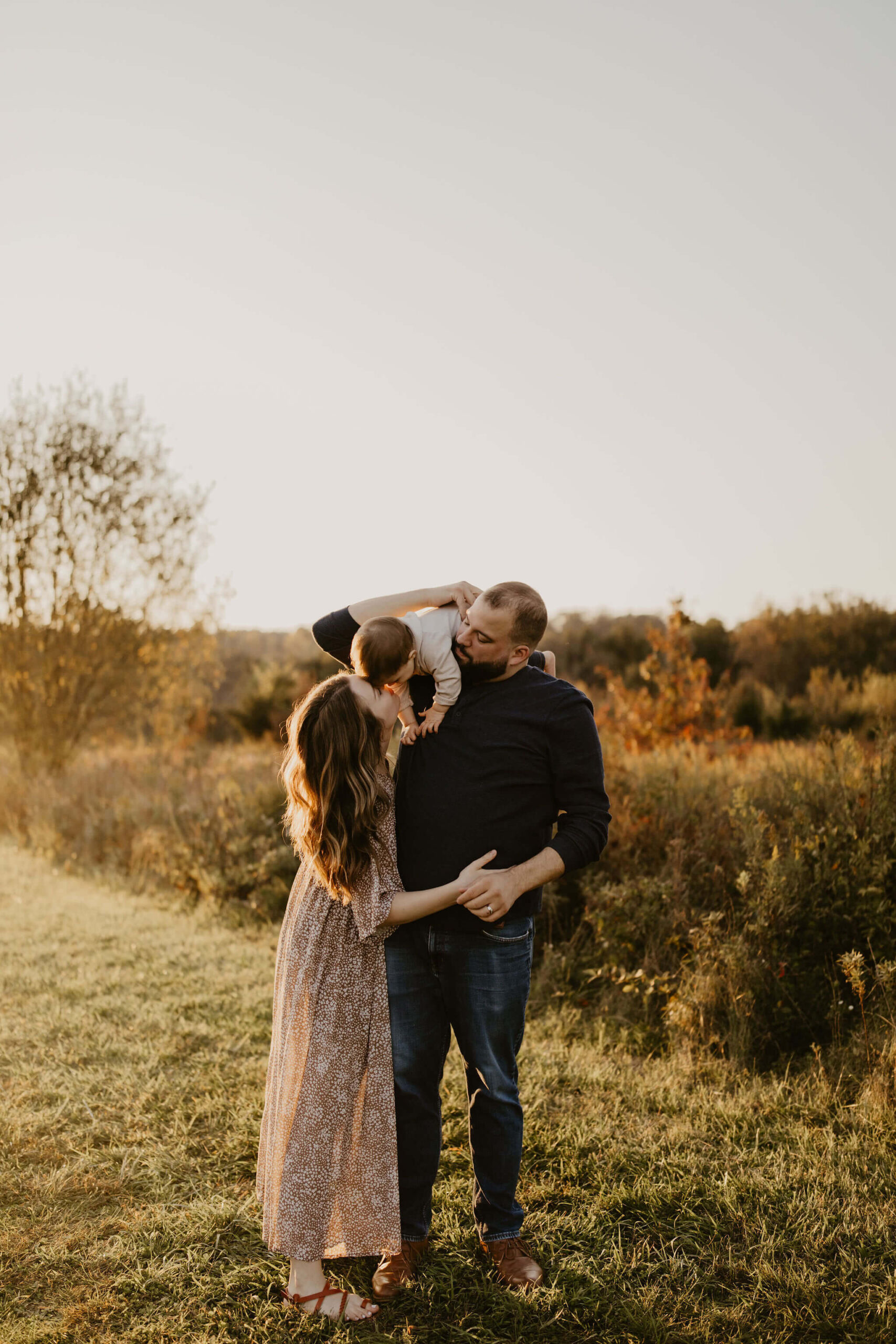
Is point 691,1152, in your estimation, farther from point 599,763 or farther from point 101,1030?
point 101,1030

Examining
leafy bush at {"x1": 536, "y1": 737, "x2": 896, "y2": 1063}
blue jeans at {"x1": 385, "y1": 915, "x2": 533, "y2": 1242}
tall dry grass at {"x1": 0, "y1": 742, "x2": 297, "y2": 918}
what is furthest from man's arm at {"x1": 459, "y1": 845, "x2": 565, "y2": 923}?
tall dry grass at {"x1": 0, "y1": 742, "x2": 297, "y2": 918}

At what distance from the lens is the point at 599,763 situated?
2.84 meters

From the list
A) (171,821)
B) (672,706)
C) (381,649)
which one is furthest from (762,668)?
(381,649)

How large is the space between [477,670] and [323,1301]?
1.99 metres

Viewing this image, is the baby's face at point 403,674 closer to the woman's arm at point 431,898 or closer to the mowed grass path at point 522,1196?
the woman's arm at point 431,898

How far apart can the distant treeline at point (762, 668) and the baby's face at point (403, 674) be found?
32.1 feet

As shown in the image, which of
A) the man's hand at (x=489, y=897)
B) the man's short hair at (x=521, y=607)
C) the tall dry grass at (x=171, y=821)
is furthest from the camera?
the tall dry grass at (x=171, y=821)

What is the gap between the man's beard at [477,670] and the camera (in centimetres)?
280

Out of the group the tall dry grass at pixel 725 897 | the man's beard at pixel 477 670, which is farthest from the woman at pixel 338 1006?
the tall dry grass at pixel 725 897

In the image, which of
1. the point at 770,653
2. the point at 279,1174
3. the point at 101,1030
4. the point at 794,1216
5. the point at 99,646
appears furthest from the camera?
the point at 770,653

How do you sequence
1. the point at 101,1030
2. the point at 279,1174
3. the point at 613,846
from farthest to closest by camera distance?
1. the point at 613,846
2. the point at 101,1030
3. the point at 279,1174

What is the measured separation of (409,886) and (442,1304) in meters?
1.27

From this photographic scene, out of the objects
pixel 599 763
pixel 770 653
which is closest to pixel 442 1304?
pixel 599 763

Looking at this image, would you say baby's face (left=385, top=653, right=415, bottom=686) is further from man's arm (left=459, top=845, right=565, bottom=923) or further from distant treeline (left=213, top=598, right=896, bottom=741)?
distant treeline (left=213, top=598, right=896, bottom=741)
